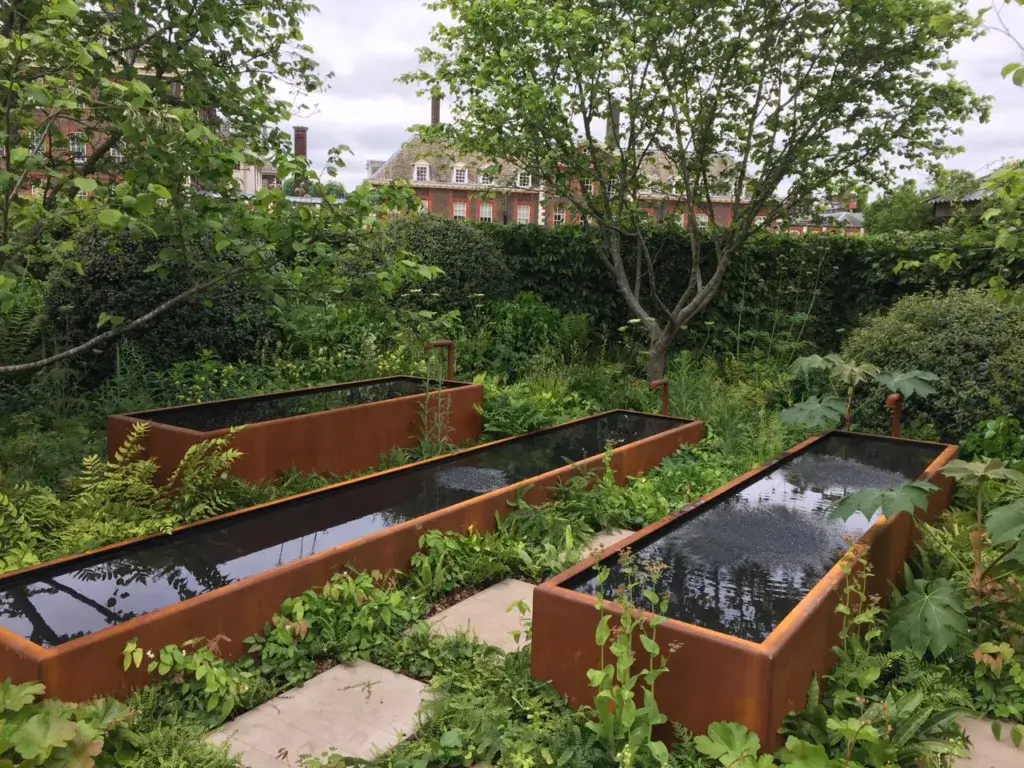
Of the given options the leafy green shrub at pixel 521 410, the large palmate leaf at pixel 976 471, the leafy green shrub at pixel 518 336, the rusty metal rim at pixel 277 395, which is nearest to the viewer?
the large palmate leaf at pixel 976 471

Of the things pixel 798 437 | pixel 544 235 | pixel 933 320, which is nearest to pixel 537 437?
pixel 798 437

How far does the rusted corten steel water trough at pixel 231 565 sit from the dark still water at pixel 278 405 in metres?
1.29

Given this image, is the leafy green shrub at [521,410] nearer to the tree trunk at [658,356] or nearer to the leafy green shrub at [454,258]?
the tree trunk at [658,356]

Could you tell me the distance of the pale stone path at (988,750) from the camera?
2678 millimetres

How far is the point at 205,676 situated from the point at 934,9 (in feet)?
25.8

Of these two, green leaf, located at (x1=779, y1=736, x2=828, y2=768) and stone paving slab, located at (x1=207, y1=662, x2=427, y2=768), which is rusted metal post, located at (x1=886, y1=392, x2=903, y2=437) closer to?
green leaf, located at (x1=779, y1=736, x2=828, y2=768)

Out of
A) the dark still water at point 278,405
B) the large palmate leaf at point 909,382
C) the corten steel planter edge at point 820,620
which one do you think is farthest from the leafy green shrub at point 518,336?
the corten steel planter edge at point 820,620

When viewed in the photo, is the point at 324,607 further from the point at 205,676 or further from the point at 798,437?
the point at 798,437

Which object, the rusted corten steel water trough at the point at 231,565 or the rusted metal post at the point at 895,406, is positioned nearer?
the rusted corten steel water trough at the point at 231,565

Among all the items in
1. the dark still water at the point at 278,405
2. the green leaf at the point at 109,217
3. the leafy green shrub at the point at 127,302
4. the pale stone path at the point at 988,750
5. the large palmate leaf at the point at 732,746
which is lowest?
the pale stone path at the point at 988,750

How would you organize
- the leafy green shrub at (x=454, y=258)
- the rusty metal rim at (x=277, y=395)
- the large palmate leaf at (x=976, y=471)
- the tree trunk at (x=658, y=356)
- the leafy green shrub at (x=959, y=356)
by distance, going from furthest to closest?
the leafy green shrub at (x=454, y=258) < the tree trunk at (x=658, y=356) < the leafy green shrub at (x=959, y=356) < the rusty metal rim at (x=277, y=395) < the large palmate leaf at (x=976, y=471)

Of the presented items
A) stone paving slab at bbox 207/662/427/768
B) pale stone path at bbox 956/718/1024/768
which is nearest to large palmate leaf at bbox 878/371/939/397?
pale stone path at bbox 956/718/1024/768

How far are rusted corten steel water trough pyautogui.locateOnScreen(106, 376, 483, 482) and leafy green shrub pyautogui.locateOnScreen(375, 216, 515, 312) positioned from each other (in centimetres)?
277

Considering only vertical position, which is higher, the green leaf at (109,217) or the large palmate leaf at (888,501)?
the green leaf at (109,217)
